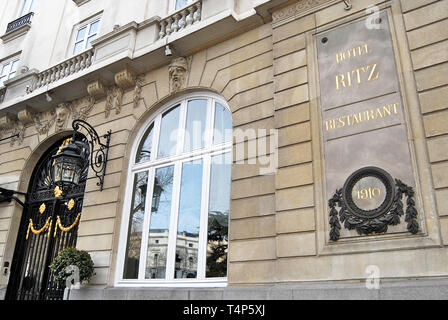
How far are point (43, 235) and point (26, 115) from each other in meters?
4.13

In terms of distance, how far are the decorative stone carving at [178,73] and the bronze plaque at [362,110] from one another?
3.74 meters

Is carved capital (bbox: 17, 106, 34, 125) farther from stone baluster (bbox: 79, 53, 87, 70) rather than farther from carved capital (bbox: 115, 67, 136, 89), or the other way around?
carved capital (bbox: 115, 67, 136, 89)

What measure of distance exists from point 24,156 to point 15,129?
4.41 feet

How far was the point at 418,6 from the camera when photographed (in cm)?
648

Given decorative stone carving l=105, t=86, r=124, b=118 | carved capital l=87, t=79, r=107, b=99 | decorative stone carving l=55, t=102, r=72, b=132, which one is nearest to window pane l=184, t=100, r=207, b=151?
decorative stone carving l=105, t=86, r=124, b=118

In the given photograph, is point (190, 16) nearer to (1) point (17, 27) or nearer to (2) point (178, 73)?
(2) point (178, 73)

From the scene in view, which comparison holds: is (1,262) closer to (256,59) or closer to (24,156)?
(24,156)

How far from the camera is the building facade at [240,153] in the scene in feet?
18.9

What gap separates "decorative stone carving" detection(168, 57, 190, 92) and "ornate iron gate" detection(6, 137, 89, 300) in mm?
3684

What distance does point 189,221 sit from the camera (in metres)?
8.59

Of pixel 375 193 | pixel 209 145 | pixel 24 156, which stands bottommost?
pixel 375 193

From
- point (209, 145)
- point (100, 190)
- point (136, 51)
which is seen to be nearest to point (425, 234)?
point (209, 145)

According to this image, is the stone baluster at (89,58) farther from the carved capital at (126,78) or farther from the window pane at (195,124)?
the window pane at (195,124)

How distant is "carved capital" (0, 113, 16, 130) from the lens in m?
13.4
